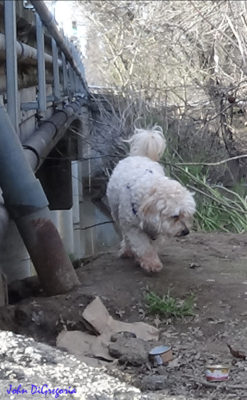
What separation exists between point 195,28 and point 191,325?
7.44 metres

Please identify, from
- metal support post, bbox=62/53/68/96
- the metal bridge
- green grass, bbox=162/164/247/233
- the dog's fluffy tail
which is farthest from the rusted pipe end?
metal support post, bbox=62/53/68/96

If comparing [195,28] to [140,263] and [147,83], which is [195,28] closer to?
[147,83]

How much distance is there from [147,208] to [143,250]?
0.40 metres

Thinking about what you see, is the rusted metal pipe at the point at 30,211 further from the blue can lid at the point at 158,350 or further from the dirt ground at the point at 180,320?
the blue can lid at the point at 158,350

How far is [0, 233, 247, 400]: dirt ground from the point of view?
12.3ft

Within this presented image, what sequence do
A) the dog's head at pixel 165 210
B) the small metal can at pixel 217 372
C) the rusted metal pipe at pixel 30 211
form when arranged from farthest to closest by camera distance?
the dog's head at pixel 165 210, the rusted metal pipe at pixel 30 211, the small metal can at pixel 217 372

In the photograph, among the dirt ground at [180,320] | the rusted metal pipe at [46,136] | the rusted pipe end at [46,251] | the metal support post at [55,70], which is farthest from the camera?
the metal support post at [55,70]

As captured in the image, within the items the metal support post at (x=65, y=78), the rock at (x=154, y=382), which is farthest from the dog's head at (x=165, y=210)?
the metal support post at (x=65, y=78)

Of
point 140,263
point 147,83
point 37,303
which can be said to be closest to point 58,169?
point 147,83

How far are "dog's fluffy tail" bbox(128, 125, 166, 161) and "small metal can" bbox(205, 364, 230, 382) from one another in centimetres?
339

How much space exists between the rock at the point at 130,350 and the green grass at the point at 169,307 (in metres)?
0.76

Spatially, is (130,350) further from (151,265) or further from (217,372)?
(151,265)

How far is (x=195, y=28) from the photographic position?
11.4m

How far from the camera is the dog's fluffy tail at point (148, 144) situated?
6922 millimetres
